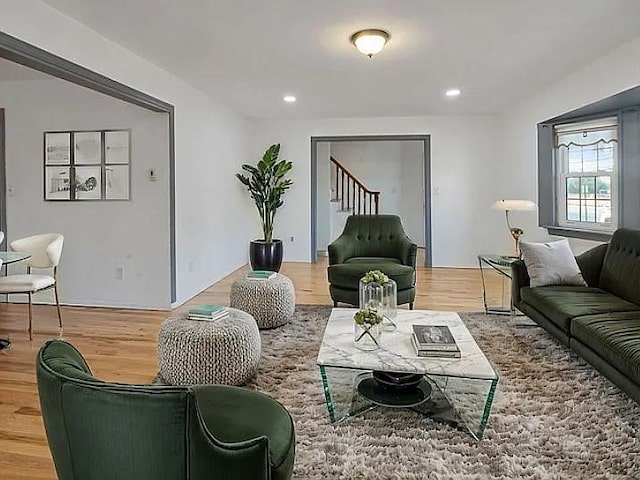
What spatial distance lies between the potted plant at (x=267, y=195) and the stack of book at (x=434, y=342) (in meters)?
4.23

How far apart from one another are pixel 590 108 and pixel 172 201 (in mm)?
4195

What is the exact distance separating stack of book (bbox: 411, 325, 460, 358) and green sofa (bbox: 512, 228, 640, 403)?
842mm

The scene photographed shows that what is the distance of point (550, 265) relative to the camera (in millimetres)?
3838

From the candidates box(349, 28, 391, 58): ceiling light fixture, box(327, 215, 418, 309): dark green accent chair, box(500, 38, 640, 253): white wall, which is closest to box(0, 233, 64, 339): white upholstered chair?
box(327, 215, 418, 309): dark green accent chair

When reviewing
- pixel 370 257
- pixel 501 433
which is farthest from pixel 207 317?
pixel 370 257

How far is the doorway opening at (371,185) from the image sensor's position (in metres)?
9.24

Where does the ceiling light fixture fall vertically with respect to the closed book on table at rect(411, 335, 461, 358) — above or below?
above

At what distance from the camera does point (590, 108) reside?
4840 mm

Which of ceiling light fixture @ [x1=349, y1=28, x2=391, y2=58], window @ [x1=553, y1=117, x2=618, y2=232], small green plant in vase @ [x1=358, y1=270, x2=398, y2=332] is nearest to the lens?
small green plant in vase @ [x1=358, y1=270, x2=398, y2=332]

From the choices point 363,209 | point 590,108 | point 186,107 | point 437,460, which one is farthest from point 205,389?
point 363,209

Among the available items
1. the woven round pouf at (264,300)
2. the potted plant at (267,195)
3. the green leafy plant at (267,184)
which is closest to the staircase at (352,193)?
the potted plant at (267,195)

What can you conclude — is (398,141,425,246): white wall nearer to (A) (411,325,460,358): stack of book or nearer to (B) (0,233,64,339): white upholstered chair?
(B) (0,233,64,339): white upholstered chair

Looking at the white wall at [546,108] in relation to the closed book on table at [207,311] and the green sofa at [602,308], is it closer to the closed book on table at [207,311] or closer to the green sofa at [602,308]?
the green sofa at [602,308]

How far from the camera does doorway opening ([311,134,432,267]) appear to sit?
9.24m
